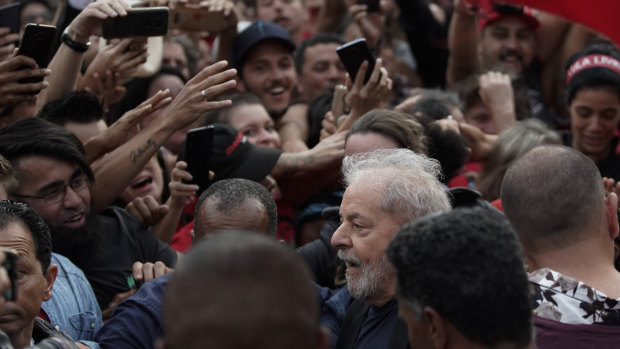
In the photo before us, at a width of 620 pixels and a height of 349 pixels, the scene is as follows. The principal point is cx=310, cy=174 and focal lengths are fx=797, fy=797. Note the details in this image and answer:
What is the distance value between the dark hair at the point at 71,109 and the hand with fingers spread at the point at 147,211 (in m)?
0.61

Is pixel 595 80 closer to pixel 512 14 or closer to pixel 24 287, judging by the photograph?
pixel 512 14

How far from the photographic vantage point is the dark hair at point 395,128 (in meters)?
3.91

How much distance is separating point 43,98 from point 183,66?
233 cm

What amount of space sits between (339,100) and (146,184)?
1313mm

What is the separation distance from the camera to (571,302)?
2664 mm

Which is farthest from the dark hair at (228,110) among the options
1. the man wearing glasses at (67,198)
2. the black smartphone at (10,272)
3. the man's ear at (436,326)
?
the man's ear at (436,326)

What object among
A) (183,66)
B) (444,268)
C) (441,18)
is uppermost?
(444,268)

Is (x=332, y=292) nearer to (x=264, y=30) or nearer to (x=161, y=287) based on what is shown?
(x=161, y=287)

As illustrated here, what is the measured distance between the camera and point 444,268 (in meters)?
2.04

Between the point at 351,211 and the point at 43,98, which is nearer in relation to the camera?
the point at 351,211

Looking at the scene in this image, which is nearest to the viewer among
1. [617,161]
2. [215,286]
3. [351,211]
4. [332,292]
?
[215,286]

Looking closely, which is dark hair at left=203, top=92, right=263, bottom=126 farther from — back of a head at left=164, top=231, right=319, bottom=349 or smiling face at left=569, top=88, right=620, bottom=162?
back of a head at left=164, top=231, right=319, bottom=349

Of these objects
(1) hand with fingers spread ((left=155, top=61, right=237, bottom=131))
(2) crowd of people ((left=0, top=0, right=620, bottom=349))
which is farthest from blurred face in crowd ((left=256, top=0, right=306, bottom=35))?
(1) hand with fingers spread ((left=155, top=61, right=237, bottom=131))

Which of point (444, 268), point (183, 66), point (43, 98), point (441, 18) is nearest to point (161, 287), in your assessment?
point (444, 268)
